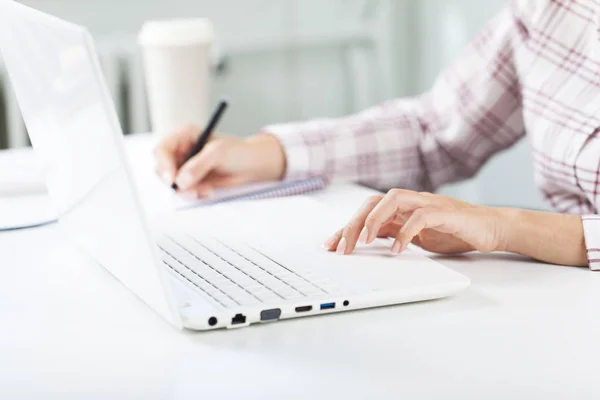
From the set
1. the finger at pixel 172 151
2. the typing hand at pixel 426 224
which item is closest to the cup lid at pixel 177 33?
the finger at pixel 172 151

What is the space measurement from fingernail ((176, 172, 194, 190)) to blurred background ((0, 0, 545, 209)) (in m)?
1.17

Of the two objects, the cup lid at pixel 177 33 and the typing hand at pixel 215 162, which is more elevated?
the cup lid at pixel 177 33

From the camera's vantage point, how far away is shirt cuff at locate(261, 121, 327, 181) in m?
1.27

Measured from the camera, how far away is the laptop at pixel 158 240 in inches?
26.8

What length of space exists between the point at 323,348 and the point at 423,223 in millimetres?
216

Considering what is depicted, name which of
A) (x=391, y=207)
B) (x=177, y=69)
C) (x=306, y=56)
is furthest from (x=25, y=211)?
(x=306, y=56)

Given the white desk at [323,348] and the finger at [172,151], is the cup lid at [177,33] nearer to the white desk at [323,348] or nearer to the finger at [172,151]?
the finger at [172,151]

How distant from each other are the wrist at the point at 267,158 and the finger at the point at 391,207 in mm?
367

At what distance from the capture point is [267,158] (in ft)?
4.11

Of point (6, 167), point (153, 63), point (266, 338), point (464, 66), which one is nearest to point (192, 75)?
point (153, 63)

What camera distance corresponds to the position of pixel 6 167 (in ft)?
4.34

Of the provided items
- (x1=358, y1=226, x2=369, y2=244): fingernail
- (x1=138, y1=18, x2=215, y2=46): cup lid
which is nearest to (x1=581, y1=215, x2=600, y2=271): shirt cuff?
(x1=358, y1=226, x2=369, y2=244): fingernail

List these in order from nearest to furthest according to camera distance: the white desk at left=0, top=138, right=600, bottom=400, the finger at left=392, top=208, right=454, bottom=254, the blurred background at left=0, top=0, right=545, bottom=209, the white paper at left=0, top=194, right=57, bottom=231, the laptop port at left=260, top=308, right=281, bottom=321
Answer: the white desk at left=0, top=138, right=600, bottom=400 < the laptop port at left=260, top=308, right=281, bottom=321 < the finger at left=392, top=208, right=454, bottom=254 < the white paper at left=0, top=194, right=57, bottom=231 < the blurred background at left=0, top=0, right=545, bottom=209

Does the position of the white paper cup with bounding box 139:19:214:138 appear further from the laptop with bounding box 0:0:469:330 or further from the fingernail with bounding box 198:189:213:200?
the laptop with bounding box 0:0:469:330
